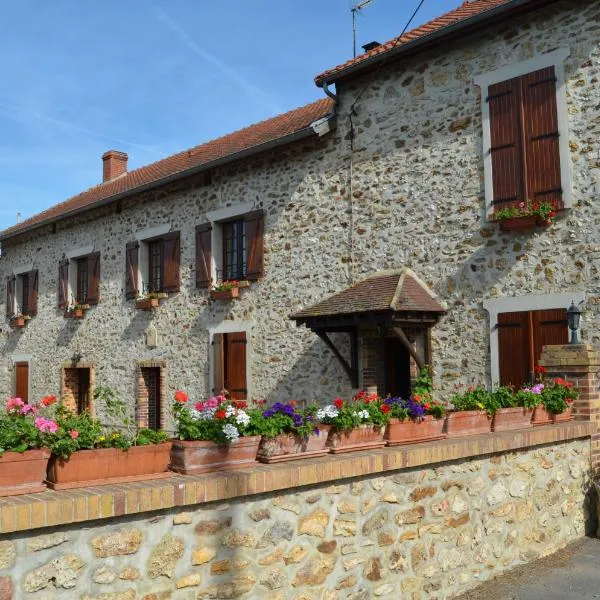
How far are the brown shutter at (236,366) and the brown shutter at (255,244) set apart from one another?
1066mm

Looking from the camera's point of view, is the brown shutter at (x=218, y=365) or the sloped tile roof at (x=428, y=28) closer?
the sloped tile roof at (x=428, y=28)

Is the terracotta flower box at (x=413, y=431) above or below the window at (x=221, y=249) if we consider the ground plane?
below

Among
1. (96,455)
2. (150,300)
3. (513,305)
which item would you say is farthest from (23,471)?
(150,300)

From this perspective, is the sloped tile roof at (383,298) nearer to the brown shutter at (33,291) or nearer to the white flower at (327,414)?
the white flower at (327,414)

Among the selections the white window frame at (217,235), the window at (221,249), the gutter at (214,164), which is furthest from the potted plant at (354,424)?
the white window frame at (217,235)

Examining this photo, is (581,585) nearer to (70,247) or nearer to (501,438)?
(501,438)

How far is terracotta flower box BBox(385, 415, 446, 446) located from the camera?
15.9 feet

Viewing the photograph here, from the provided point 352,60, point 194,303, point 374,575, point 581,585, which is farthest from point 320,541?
point 194,303

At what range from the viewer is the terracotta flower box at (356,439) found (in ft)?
14.6

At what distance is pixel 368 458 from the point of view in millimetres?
4203

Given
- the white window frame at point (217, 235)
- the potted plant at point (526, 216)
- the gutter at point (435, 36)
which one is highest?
the gutter at point (435, 36)

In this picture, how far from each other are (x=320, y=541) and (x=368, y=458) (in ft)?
1.88

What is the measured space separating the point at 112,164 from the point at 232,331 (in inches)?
404

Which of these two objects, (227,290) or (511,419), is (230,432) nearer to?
(511,419)
